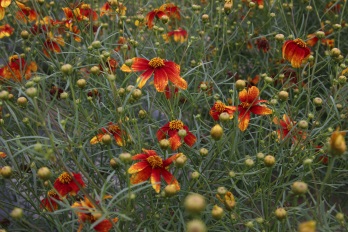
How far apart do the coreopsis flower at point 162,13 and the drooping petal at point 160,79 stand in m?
0.60

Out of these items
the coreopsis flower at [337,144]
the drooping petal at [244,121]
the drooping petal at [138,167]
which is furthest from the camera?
the drooping petal at [244,121]

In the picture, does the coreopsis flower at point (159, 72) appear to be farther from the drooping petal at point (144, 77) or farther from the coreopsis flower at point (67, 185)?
Answer: the coreopsis flower at point (67, 185)

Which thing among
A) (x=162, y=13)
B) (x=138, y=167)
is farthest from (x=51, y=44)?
(x=138, y=167)

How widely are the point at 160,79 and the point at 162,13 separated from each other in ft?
2.31

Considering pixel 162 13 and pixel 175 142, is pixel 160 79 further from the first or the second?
pixel 162 13

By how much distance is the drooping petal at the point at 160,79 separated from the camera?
142 centimetres

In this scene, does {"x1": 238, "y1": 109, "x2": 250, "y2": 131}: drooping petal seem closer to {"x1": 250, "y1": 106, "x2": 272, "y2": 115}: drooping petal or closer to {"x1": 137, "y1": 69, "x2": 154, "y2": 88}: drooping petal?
{"x1": 250, "y1": 106, "x2": 272, "y2": 115}: drooping petal

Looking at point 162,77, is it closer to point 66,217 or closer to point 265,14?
point 66,217

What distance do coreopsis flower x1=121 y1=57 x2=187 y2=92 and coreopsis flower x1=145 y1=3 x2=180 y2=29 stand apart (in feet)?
1.84

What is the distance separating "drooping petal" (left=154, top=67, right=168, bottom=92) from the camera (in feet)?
4.65

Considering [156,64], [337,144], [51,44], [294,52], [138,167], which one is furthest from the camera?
[51,44]

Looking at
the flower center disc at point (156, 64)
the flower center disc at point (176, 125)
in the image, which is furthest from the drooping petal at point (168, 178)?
the flower center disc at point (156, 64)

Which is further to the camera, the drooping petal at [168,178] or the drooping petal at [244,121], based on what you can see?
the drooping petal at [244,121]

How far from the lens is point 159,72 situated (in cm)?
147
